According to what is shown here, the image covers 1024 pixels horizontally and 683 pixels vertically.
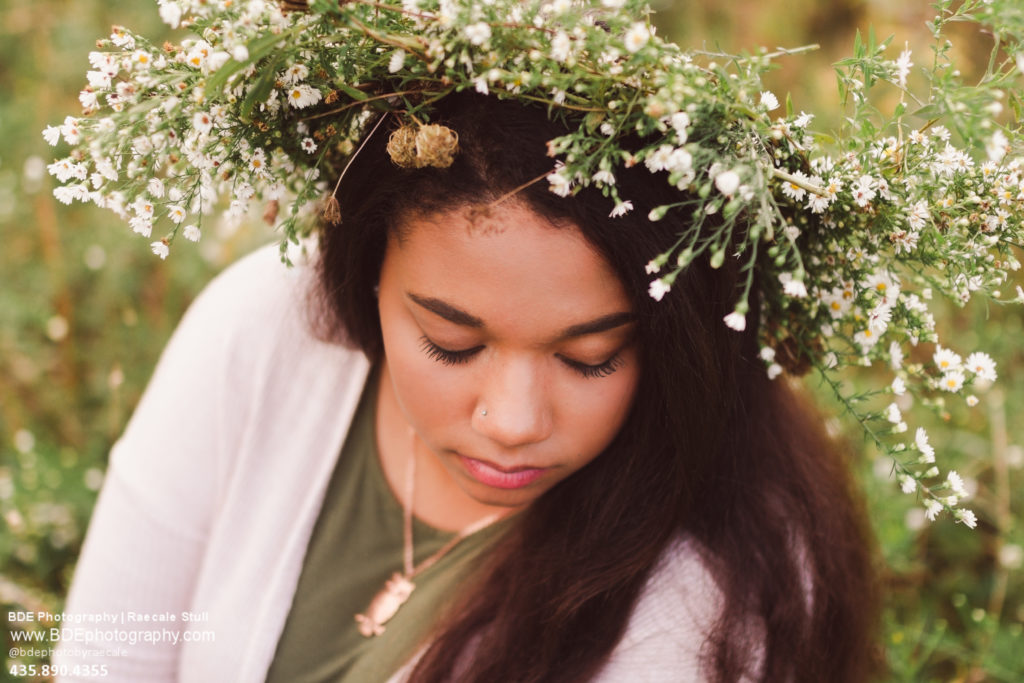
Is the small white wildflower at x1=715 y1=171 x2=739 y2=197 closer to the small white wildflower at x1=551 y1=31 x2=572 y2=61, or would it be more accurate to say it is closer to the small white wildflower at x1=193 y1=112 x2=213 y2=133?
the small white wildflower at x1=551 y1=31 x2=572 y2=61

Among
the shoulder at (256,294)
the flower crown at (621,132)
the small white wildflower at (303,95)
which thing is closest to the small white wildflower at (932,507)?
the flower crown at (621,132)

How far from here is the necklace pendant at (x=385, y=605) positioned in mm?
1615

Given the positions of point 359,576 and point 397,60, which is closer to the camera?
point 397,60

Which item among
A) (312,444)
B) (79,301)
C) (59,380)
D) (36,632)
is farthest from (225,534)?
(79,301)

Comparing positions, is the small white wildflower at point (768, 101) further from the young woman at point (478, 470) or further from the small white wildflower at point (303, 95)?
the small white wildflower at point (303, 95)

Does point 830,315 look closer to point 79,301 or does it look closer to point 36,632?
point 36,632

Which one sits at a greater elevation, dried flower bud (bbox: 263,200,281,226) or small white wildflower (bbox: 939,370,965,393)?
dried flower bud (bbox: 263,200,281,226)

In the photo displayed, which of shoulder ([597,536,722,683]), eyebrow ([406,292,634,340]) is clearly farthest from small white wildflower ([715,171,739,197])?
shoulder ([597,536,722,683])

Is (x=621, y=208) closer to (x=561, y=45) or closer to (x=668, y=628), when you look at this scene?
(x=561, y=45)

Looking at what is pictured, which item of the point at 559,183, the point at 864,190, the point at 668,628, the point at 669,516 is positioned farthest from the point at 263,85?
the point at 668,628

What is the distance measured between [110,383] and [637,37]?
190 cm

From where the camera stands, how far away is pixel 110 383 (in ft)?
7.39

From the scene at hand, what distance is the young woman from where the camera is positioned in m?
1.12

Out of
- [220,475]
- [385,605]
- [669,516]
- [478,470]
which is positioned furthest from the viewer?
[220,475]
